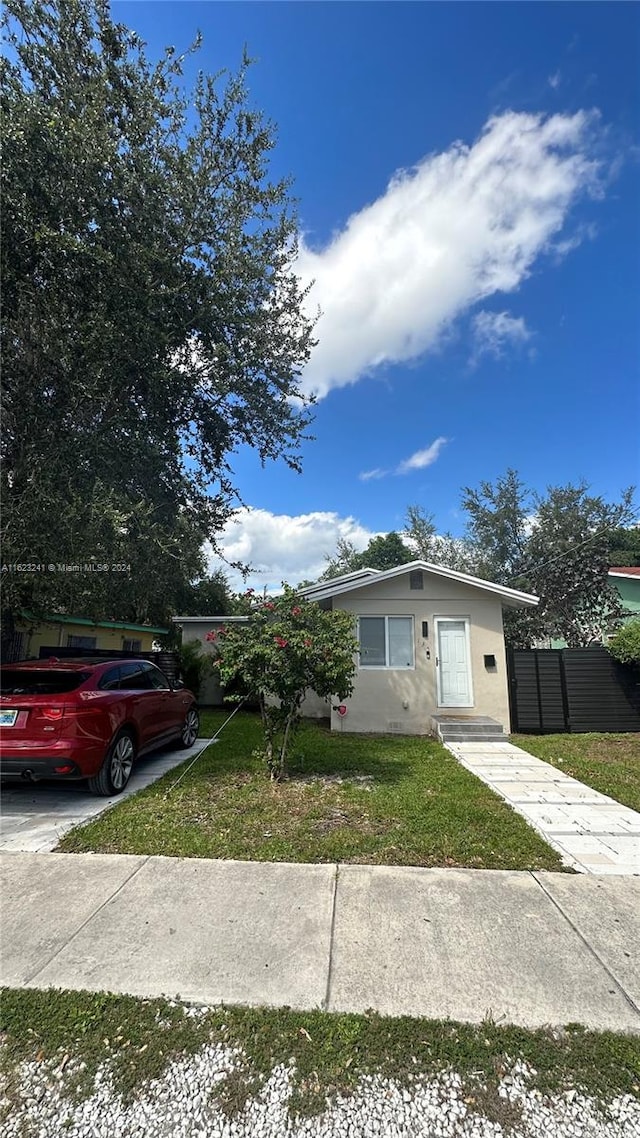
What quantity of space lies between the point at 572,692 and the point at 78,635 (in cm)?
1432

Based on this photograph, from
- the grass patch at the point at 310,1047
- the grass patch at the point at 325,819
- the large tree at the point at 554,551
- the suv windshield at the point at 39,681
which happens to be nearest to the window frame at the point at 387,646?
the grass patch at the point at 325,819

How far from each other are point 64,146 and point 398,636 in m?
9.64

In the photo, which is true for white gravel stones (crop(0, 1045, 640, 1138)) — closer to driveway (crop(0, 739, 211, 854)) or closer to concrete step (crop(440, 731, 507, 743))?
driveway (crop(0, 739, 211, 854))

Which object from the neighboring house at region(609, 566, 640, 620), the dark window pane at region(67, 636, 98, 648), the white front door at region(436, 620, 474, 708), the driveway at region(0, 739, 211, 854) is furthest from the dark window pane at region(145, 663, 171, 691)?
the neighboring house at region(609, 566, 640, 620)

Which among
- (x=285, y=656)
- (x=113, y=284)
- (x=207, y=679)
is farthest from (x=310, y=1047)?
(x=207, y=679)

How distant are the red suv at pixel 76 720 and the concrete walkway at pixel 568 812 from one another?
440 centimetres

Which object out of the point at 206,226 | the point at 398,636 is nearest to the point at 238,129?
the point at 206,226

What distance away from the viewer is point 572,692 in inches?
411

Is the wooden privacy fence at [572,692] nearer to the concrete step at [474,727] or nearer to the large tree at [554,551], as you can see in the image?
the concrete step at [474,727]

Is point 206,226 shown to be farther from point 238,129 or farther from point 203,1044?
point 203,1044

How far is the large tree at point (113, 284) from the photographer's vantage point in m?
6.52

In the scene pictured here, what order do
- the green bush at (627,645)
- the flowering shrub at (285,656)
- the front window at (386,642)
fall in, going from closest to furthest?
the flowering shrub at (285,656) → the green bush at (627,645) → the front window at (386,642)

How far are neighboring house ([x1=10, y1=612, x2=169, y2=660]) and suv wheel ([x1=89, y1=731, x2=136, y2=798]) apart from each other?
3.08m

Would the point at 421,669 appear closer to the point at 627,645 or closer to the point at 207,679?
the point at 627,645
